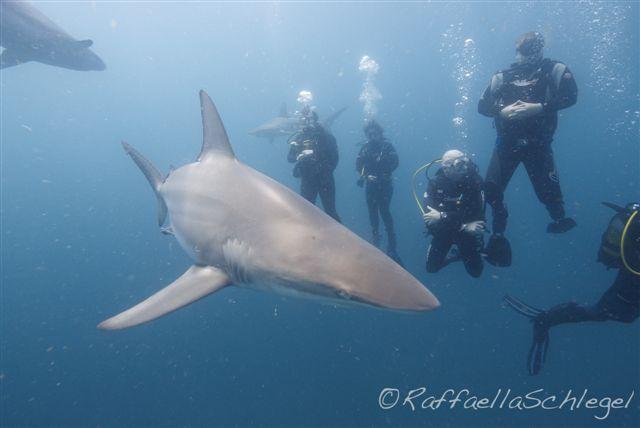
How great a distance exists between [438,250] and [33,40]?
39.0ft

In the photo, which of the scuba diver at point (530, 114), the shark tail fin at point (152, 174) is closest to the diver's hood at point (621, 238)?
the scuba diver at point (530, 114)

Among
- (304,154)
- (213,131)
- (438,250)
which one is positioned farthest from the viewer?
(304,154)

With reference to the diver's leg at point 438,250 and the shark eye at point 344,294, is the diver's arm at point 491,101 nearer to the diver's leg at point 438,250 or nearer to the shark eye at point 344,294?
the diver's leg at point 438,250

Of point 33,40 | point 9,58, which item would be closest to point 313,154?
point 33,40

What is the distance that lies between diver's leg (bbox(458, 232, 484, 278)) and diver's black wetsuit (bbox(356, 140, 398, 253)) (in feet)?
14.4

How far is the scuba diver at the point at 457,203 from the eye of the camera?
634cm

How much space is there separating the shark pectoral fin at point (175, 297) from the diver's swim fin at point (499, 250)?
16.8 ft

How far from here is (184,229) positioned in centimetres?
509

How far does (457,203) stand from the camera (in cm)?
649

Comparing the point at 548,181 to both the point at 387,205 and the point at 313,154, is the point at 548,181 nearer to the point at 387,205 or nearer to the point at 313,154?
the point at 387,205

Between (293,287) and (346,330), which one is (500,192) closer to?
(293,287)

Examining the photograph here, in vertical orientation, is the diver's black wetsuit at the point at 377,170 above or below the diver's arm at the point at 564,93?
below

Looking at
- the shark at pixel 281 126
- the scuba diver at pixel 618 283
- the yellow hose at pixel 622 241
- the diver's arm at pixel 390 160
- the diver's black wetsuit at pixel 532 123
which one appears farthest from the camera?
the shark at pixel 281 126

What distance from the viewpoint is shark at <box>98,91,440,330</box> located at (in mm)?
2990
